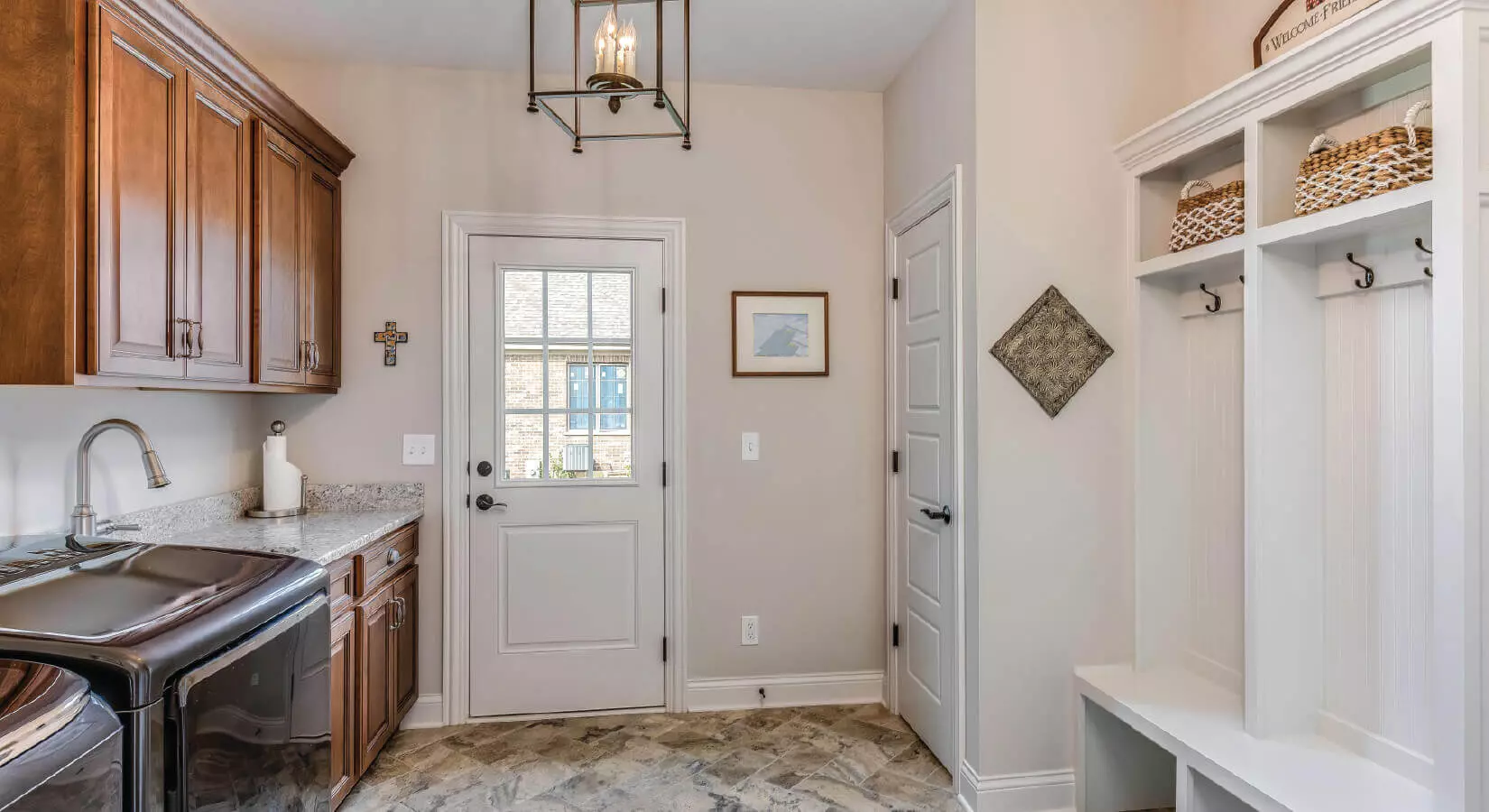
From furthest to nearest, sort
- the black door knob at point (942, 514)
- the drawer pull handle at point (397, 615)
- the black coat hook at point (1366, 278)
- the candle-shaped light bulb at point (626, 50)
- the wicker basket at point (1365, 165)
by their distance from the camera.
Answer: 1. the drawer pull handle at point (397, 615)
2. the black door knob at point (942, 514)
3. the black coat hook at point (1366, 278)
4. the candle-shaped light bulb at point (626, 50)
5. the wicker basket at point (1365, 165)

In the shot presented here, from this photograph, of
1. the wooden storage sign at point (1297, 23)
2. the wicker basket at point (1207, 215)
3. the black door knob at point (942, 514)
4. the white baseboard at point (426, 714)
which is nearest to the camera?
the wooden storage sign at point (1297, 23)

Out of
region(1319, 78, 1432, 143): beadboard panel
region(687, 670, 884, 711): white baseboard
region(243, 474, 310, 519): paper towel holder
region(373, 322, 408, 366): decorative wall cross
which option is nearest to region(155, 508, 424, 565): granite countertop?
region(243, 474, 310, 519): paper towel holder

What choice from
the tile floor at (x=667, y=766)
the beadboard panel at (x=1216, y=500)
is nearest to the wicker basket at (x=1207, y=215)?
the beadboard panel at (x=1216, y=500)

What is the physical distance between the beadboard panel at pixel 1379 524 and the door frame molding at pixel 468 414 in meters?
2.14

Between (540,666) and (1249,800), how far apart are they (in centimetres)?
241

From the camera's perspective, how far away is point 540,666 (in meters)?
3.10

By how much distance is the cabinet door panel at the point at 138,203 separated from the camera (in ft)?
5.43

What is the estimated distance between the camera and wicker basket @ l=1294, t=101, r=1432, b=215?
5.15ft

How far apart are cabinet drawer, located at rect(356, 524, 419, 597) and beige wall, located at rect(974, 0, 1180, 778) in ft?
6.44

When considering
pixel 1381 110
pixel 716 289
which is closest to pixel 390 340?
pixel 716 289

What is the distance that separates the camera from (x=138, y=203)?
1771 mm

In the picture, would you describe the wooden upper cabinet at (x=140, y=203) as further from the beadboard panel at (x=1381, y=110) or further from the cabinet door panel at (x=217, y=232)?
the beadboard panel at (x=1381, y=110)

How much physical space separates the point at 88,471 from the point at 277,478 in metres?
0.79

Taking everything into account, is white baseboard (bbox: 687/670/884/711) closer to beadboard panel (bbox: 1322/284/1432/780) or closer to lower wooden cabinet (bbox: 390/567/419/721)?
lower wooden cabinet (bbox: 390/567/419/721)
